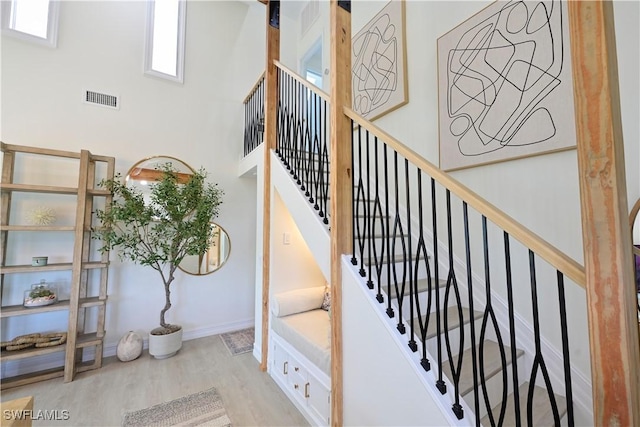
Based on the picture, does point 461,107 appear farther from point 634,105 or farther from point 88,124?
point 88,124

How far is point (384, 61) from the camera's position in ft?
9.84

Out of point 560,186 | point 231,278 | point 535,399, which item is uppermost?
point 560,186

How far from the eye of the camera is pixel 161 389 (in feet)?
7.96

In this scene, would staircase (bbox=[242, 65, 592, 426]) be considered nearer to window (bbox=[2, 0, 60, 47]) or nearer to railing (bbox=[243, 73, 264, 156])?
railing (bbox=[243, 73, 264, 156])

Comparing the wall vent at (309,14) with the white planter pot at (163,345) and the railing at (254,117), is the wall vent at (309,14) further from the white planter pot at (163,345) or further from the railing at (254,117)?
the white planter pot at (163,345)

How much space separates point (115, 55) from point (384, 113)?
3209mm

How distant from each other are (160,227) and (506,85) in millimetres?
3324

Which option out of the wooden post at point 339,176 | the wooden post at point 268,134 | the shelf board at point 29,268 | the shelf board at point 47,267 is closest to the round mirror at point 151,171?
the shelf board at point 47,267

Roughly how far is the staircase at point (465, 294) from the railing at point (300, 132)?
0.02 m

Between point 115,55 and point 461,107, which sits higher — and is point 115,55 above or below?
above

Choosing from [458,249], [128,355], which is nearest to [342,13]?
[458,249]

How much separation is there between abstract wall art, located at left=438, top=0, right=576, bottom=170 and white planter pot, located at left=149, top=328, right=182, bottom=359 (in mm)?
3172

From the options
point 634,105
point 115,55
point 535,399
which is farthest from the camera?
point 115,55

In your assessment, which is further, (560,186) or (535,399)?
(560,186)
